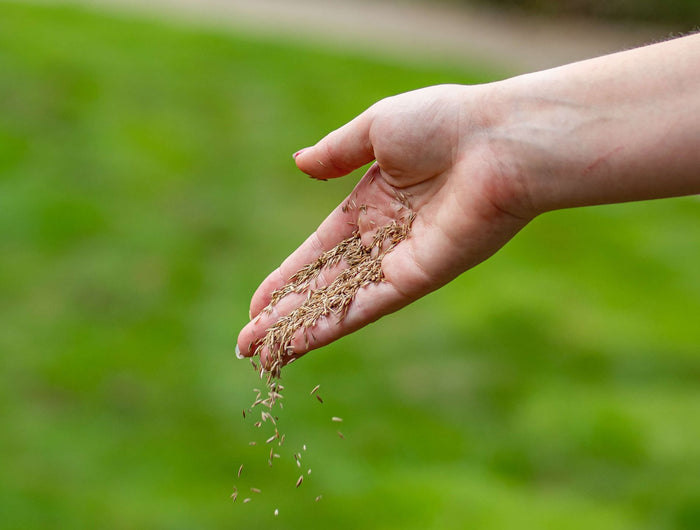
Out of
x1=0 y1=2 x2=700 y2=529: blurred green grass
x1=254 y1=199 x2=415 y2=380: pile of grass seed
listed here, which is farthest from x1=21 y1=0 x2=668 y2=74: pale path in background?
x1=254 y1=199 x2=415 y2=380: pile of grass seed

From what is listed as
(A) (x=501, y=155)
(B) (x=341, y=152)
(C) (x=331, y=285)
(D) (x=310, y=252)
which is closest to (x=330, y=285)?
(C) (x=331, y=285)

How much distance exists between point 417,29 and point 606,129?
8.09 meters

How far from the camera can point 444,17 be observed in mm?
11211

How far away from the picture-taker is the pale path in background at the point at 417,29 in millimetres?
9805

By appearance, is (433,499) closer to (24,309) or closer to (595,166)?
(595,166)

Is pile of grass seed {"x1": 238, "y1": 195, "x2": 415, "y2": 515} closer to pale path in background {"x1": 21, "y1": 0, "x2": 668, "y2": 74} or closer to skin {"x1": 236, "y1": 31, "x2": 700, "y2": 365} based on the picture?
skin {"x1": 236, "y1": 31, "x2": 700, "y2": 365}

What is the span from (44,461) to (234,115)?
4.19 m

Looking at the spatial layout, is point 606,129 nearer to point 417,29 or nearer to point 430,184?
point 430,184

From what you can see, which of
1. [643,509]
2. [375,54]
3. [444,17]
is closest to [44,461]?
[643,509]

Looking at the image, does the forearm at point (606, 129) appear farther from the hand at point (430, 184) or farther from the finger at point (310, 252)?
the finger at point (310, 252)

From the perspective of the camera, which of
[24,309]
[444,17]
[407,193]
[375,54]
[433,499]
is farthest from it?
[444,17]

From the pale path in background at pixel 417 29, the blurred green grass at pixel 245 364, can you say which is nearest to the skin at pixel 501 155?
the blurred green grass at pixel 245 364

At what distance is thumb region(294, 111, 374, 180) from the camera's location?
339cm

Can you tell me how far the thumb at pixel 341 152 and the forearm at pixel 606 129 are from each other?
1.68ft
